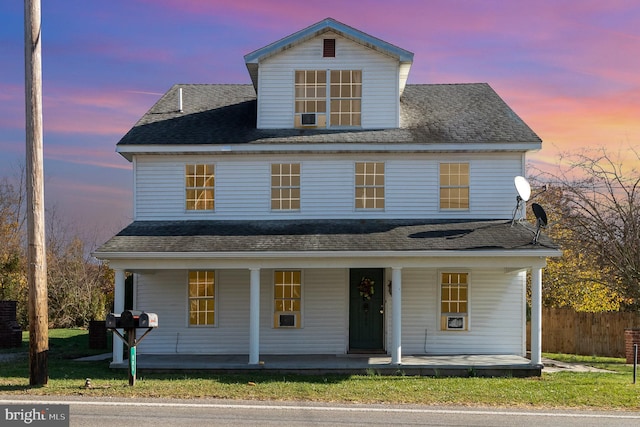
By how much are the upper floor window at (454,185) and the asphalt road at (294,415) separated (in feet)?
26.5

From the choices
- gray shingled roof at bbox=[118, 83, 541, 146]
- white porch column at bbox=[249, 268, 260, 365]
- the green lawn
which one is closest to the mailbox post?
the green lawn

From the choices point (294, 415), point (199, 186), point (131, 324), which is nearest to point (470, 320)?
point (199, 186)

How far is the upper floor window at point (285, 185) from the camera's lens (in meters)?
20.4

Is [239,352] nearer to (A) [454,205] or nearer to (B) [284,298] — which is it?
(B) [284,298]

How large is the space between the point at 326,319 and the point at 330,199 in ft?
10.7

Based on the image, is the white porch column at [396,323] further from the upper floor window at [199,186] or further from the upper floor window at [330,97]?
the upper floor window at [199,186]

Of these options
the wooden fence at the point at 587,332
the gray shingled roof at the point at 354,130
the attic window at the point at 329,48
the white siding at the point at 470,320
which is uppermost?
the attic window at the point at 329,48

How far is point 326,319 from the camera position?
20234mm

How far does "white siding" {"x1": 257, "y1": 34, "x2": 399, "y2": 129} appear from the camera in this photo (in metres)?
20.5

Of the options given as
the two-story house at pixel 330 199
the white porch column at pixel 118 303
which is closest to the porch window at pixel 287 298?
the two-story house at pixel 330 199

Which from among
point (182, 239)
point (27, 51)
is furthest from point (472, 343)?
point (27, 51)

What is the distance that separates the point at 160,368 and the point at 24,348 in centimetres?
906

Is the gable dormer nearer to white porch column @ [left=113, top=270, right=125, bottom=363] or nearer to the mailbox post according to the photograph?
white porch column @ [left=113, top=270, right=125, bottom=363]

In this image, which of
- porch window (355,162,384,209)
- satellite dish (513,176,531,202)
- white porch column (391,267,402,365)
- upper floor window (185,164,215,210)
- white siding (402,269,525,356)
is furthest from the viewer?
upper floor window (185,164,215,210)
